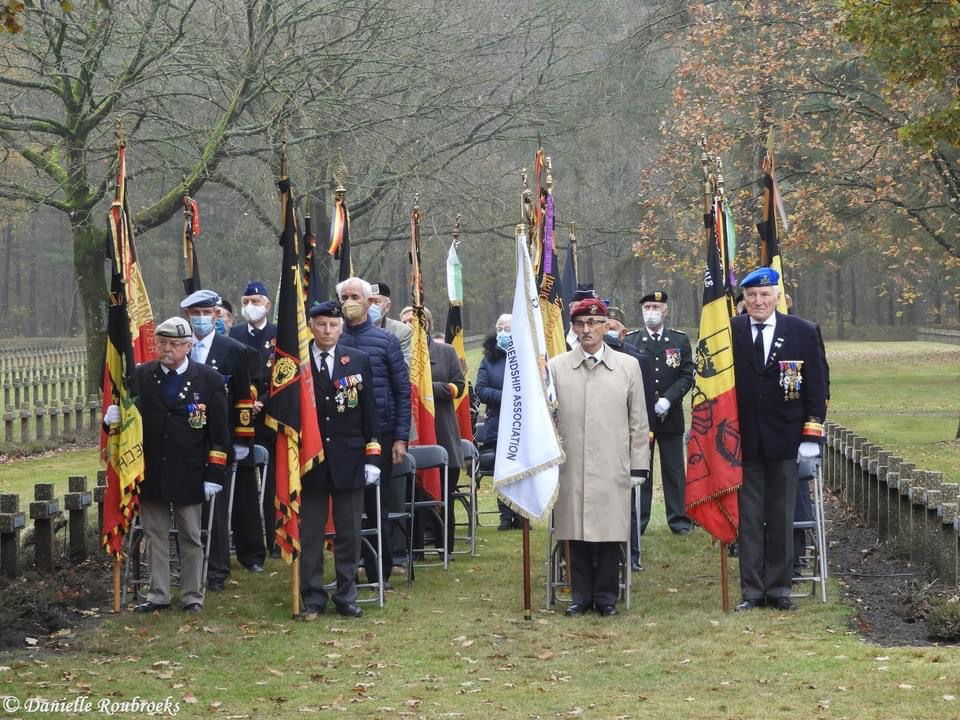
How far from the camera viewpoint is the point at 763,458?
1051 cm

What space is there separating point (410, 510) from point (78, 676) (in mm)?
4493

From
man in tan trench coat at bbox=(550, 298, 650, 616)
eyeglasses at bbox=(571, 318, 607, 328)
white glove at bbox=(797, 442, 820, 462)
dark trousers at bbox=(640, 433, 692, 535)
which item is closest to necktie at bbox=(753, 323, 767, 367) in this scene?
white glove at bbox=(797, 442, 820, 462)

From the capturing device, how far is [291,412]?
33.7 feet

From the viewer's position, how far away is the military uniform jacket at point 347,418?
10461 millimetres

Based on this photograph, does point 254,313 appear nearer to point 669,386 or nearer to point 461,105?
point 669,386

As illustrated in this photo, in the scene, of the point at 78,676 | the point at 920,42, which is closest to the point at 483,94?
the point at 920,42

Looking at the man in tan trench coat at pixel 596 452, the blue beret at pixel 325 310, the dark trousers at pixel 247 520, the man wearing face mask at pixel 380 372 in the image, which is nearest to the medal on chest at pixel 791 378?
the man in tan trench coat at pixel 596 452

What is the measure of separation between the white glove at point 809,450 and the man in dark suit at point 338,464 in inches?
117

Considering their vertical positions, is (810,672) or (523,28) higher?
(523,28)

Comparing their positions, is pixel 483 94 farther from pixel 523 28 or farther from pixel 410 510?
pixel 410 510

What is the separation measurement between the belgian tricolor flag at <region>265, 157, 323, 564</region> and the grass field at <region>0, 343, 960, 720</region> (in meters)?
0.74

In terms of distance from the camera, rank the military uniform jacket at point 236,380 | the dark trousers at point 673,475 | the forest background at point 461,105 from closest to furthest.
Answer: the military uniform jacket at point 236,380 → the dark trousers at point 673,475 → the forest background at point 461,105

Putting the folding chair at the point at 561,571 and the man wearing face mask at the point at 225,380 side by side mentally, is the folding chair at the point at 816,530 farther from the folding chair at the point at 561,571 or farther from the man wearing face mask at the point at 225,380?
the man wearing face mask at the point at 225,380

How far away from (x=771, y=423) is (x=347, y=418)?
2.98 meters
